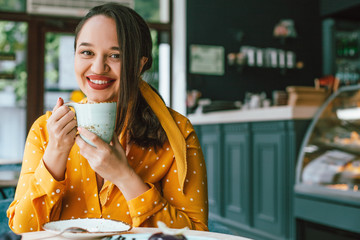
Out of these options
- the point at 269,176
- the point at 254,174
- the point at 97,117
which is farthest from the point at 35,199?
the point at 254,174

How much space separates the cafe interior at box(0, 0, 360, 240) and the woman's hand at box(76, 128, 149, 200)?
1941 mm

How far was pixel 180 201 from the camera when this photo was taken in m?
1.03

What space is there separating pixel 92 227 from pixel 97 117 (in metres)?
0.21

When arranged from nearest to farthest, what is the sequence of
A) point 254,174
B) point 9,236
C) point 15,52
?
point 9,236 < point 254,174 < point 15,52

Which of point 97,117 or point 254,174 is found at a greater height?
point 97,117

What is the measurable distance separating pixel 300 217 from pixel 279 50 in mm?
3576

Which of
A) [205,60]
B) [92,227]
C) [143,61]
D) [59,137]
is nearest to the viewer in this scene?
[92,227]

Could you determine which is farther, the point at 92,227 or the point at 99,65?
the point at 99,65

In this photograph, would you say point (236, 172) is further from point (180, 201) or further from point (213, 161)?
point (180, 201)

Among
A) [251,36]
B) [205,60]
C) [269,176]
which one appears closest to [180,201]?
[269,176]

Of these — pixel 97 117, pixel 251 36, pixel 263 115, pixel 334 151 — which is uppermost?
pixel 251 36

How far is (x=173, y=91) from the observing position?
18.6 feet

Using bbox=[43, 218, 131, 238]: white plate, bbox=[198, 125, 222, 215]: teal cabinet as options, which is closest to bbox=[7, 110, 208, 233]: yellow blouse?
bbox=[43, 218, 131, 238]: white plate

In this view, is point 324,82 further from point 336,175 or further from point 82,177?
point 82,177
